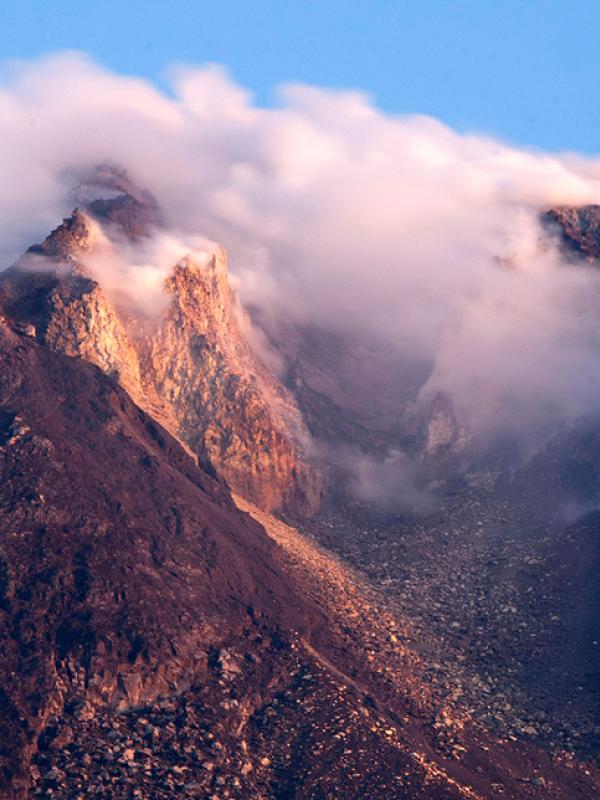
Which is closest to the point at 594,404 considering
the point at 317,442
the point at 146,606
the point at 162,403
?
the point at 317,442

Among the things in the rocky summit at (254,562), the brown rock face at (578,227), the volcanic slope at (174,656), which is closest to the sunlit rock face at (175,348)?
the rocky summit at (254,562)

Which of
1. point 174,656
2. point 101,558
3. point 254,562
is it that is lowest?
point 174,656

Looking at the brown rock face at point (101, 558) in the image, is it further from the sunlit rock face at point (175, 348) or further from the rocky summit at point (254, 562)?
the sunlit rock face at point (175, 348)

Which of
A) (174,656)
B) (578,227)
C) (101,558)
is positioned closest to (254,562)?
(101,558)

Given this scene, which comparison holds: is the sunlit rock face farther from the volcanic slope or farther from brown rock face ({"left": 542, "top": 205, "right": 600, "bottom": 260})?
brown rock face ({"left": 542, "top": 205, "right": 600, "bottom": 260})

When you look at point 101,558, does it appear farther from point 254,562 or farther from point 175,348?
point 175,348

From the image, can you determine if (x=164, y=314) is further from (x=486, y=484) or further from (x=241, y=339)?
(x=486, y=484)
